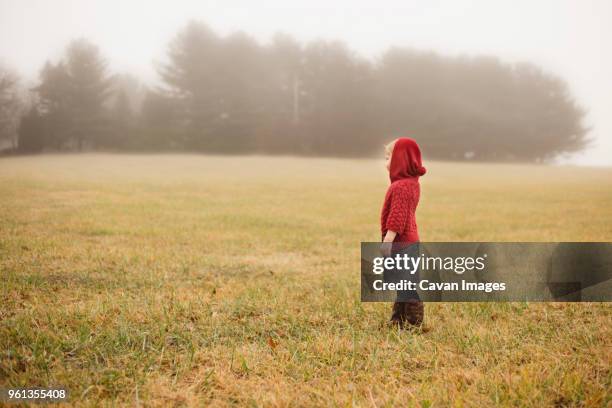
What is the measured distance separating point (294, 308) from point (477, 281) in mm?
2181

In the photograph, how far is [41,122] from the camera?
27.5 m

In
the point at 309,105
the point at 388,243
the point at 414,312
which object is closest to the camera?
the point at 388,243

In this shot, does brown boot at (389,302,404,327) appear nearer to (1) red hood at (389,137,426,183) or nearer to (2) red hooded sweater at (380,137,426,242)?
(2) red hooded sweater at (380,137,426,242)

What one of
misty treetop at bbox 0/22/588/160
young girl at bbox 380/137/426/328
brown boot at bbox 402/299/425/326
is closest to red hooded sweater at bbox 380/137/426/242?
young girl at bbox 380/137/426/328

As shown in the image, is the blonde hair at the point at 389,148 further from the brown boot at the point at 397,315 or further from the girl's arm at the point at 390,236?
the brown boot at the point at 397,315

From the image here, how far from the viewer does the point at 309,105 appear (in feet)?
151

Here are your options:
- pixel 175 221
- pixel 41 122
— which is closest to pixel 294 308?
pixel 175 221

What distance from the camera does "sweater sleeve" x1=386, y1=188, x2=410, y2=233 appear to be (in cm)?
358

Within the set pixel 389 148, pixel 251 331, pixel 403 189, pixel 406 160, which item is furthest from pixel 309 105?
pixel 251 331

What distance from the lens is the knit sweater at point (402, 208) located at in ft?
11.8

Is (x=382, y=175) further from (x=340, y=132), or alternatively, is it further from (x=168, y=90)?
(x=168, y=90)

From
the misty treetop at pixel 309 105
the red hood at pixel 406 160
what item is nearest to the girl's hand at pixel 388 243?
the red hood at pixel 406 160

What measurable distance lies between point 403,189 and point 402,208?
0.52 feet

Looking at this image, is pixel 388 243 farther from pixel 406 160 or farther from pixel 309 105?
pixel 309 105
